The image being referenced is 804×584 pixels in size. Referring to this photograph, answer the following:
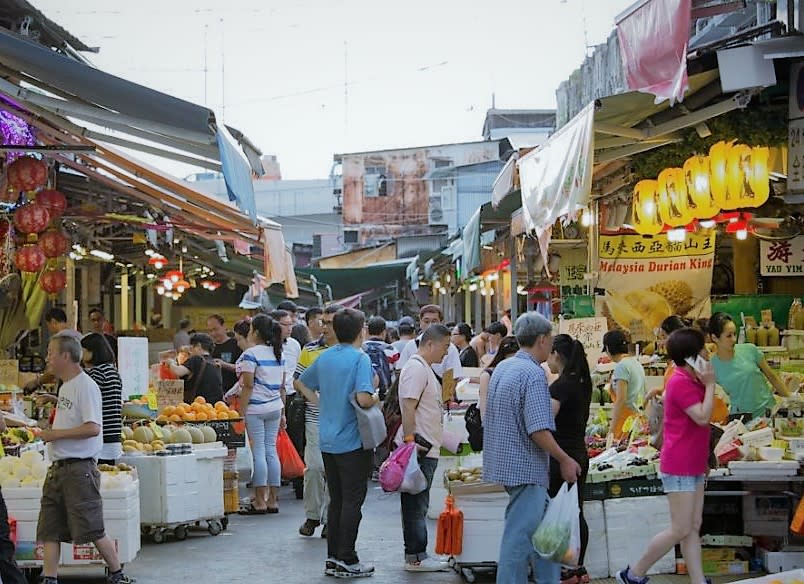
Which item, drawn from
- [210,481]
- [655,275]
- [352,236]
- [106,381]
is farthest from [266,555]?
[352,236]

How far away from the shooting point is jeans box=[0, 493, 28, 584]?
24.5 ft

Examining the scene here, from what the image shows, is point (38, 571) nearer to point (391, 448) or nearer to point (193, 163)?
point (391, 448)

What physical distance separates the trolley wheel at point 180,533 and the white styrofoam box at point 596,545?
393cm

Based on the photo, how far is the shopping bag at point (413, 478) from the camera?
28.9 feet

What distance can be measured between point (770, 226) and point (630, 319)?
199 cm

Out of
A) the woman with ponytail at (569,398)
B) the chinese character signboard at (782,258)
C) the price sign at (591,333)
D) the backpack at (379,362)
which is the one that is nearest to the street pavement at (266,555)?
the woman with ponytail at (569,398)

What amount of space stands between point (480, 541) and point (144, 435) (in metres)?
3.61

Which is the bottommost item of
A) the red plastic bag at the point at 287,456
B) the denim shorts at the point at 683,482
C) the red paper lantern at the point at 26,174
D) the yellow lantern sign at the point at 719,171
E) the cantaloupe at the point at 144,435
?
the red plastic bag at the point at 287,456

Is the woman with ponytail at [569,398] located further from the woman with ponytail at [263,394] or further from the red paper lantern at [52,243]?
the red paper lantern at [52,243]

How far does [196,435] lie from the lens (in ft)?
37.3

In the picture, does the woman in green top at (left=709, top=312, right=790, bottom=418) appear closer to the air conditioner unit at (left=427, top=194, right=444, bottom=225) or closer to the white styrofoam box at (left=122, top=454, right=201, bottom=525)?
the white styrofoam box at (left=122, top=454, right=201, bottom=525)

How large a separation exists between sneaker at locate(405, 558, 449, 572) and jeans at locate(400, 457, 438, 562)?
0.03 metres

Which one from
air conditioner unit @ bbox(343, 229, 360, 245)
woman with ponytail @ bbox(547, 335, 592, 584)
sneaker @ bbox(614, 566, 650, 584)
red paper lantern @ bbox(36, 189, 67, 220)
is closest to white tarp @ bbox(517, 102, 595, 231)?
woman with ponytail @ bbox(547, 335, 592, 584)

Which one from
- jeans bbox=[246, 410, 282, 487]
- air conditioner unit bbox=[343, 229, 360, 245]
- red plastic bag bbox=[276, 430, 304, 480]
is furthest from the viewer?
air conditioner unit bbox=[343, 229, 360, 245]
